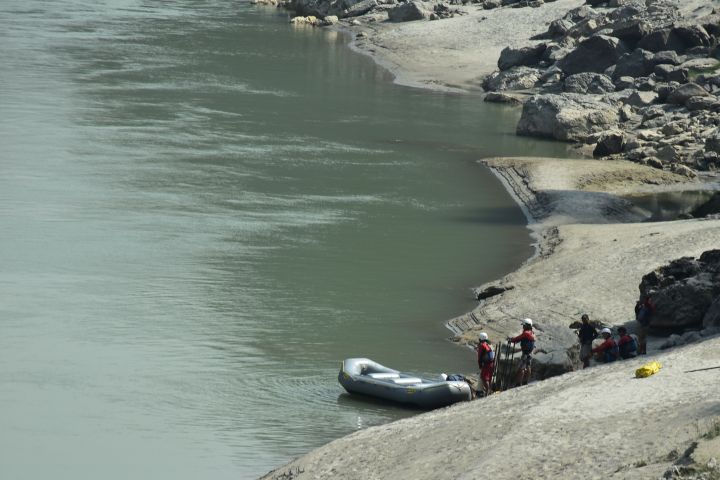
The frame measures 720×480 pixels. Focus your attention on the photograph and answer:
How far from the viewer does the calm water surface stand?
25828 millimetres

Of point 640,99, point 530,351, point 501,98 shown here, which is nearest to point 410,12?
point 501,98

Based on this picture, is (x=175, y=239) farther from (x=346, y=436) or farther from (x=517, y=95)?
(x=517, y=95)

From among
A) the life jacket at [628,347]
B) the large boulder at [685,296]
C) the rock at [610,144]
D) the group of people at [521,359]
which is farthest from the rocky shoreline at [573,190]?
the life jacket at [628,347]

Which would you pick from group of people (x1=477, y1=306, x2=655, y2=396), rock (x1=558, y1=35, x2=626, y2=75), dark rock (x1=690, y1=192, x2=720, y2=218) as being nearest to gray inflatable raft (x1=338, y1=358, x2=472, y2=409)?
group of people (x1=477, y1=306, x2=655, y2=396)

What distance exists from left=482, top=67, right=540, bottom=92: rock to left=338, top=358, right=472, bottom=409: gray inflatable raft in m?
46.4

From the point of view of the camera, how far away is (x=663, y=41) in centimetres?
7156

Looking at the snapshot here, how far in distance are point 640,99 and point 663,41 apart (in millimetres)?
10075

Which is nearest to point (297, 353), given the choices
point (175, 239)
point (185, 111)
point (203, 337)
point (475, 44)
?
point (203, 337)

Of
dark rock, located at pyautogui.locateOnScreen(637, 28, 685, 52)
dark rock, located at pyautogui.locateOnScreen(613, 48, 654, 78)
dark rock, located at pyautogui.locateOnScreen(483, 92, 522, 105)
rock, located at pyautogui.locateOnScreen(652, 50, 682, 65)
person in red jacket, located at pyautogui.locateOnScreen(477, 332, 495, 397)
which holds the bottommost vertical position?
dark rock, located at pyautogui.locateOnScreen(483, 92, 522, 105)

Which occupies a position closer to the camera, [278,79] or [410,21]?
[278,79]

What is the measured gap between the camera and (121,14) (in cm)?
10194

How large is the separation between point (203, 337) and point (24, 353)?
4263mm

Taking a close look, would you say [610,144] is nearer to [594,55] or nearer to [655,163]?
[655,163]

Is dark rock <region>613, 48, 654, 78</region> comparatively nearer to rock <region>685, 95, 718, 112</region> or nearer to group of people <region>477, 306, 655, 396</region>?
rock <region>685, 95, 718, 112</region>
